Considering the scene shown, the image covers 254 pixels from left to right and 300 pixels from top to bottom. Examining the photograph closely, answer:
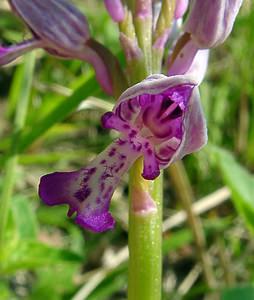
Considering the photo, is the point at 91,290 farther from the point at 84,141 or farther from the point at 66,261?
the point at 84,141

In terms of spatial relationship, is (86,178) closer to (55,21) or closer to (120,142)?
(120,142)

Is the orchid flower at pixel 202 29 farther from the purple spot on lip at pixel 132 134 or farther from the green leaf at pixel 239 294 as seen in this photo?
the green leaf at pixel 239 294

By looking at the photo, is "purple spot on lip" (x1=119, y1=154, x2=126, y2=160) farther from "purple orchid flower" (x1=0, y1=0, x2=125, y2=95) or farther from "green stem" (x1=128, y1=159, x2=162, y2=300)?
"purple orchid flower" (x1=0, y1=0, x2=125, y2=95)

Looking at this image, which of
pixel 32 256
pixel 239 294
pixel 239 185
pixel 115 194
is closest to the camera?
pixel 239 294

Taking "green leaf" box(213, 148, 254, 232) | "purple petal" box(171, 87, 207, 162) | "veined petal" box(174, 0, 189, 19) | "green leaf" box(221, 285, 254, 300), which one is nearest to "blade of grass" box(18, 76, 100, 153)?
"green leaf" box(213, 148, 254, 232)

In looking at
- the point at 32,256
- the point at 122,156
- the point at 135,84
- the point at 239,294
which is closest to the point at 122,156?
the point at 122,156

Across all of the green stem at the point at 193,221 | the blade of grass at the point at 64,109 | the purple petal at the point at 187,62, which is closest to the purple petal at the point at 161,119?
the purple petal at the point at 187,62
